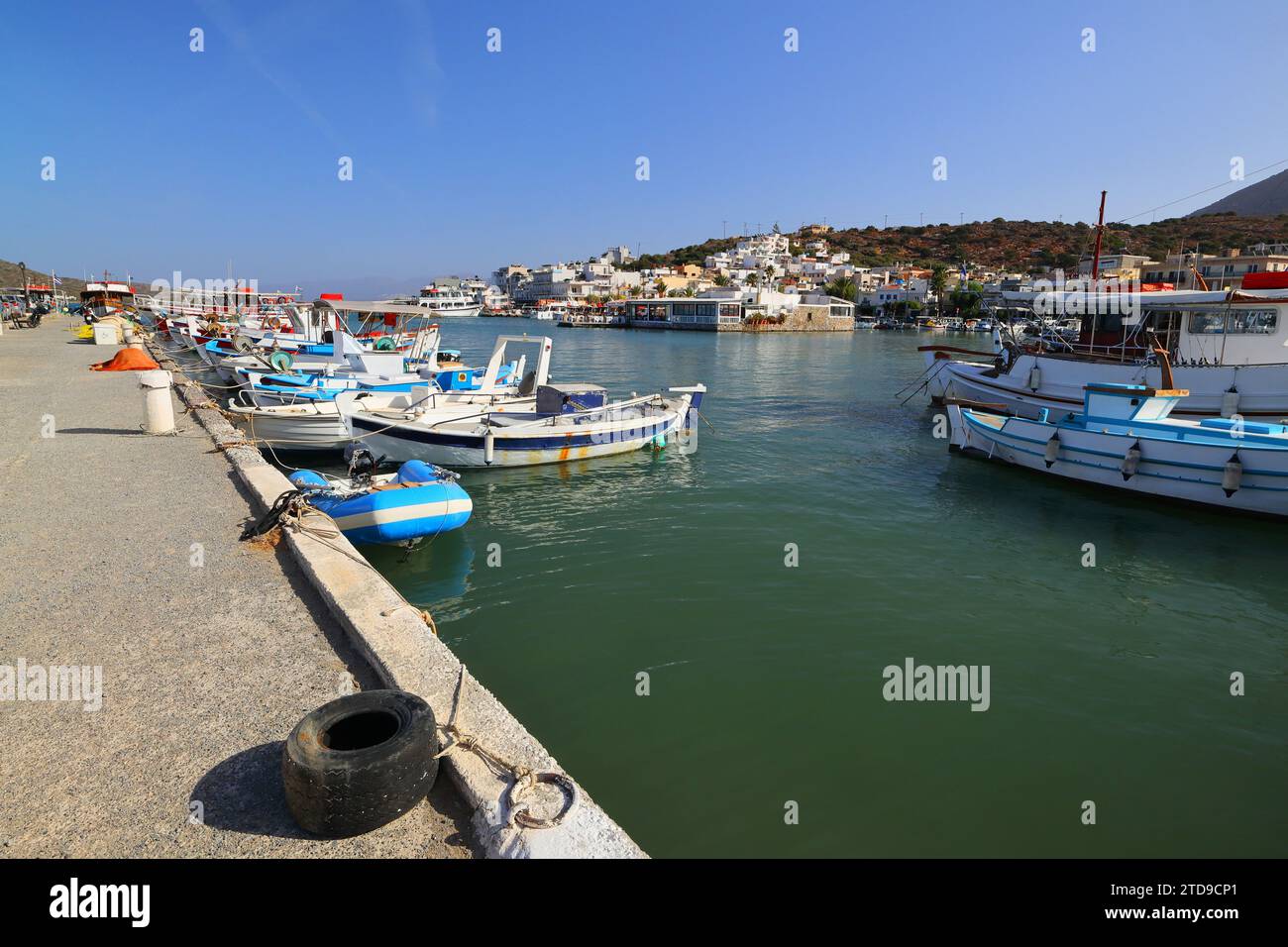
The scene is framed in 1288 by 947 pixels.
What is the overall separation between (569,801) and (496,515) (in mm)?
9859

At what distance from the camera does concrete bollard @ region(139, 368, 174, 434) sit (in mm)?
13219

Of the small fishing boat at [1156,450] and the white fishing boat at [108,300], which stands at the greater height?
the white fishing boat at [108,300]

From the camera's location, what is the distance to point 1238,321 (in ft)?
64.5

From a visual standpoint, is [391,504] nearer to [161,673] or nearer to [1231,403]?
[161,673]

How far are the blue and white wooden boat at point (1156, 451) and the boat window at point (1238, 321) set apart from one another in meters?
3.06

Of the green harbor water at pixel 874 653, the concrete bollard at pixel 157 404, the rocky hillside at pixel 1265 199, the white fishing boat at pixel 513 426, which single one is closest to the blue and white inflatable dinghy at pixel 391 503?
the green harbor water at pixel 874 653

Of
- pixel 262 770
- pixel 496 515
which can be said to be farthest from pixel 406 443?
pixel 262 770

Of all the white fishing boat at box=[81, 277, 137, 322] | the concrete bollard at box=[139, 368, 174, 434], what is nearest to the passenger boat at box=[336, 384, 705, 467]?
the concrete bollard at box=[139, 368, 174, 434]

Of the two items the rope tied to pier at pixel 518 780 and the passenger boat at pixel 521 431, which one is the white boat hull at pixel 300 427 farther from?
the rope tied to pier at pixel 518 780

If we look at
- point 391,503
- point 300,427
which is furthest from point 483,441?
point 391,503

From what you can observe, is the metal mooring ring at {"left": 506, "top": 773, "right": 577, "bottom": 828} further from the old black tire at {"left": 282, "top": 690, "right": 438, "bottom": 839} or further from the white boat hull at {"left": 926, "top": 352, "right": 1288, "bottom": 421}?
the white boat hull at {"left": 926, "top": 352, "right": 1288, "bottom": 421}

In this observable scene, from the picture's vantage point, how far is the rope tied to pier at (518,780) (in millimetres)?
3678

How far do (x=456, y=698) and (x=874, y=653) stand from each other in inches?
211
